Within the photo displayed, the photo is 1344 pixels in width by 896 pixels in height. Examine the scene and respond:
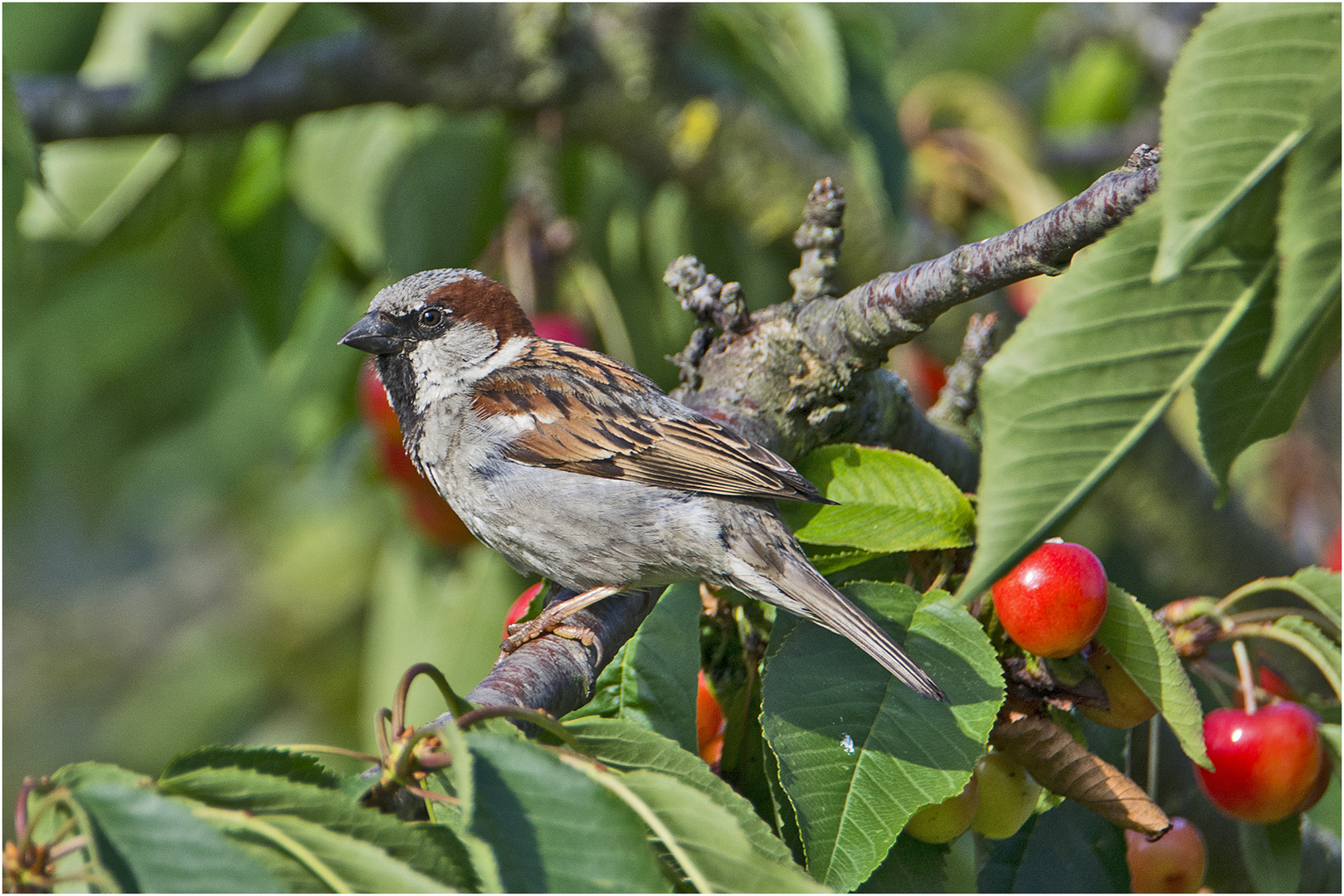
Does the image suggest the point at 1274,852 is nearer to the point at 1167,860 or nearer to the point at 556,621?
the point at 1167,860

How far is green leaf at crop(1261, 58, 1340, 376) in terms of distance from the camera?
3.26ft

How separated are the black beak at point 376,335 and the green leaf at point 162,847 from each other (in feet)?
4.66

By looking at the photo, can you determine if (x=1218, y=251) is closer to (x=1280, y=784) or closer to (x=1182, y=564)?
(x=1280, y=784)

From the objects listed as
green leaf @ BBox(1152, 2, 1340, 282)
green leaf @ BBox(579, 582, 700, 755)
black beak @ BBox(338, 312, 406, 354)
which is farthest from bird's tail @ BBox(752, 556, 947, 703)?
black beak @ BBox(338, 312, 406, 354)

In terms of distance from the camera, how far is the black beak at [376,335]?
2350 millimetres

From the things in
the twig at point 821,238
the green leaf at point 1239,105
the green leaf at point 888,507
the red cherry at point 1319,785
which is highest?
the twig at point 821,238

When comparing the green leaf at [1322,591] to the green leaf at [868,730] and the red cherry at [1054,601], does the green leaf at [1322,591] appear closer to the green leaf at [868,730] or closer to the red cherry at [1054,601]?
the red cherry at [1054,601]

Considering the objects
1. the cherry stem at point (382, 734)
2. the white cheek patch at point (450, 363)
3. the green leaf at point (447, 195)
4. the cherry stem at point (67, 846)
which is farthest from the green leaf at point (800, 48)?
the cherry stem at point (67, 846)

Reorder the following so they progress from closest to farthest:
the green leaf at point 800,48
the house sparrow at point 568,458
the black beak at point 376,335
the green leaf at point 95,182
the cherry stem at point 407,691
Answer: the cherry stem at point 407,691, the house sparrow at point 568,458, the black beak at point 376,335, the green leaf at point 800,48, the green leaf at point 95,182

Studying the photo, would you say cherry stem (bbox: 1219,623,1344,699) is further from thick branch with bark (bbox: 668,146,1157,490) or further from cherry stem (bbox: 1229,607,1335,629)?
thick branch with bark (bbox: 668,146,1157,490)

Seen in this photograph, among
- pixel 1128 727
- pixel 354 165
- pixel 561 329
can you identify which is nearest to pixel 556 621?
pixel 1128 727

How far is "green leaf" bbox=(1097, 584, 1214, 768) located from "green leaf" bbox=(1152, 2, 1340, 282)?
0.71 meters

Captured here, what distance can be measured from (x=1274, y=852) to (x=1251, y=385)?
1.10 m

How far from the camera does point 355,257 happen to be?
140 inches
